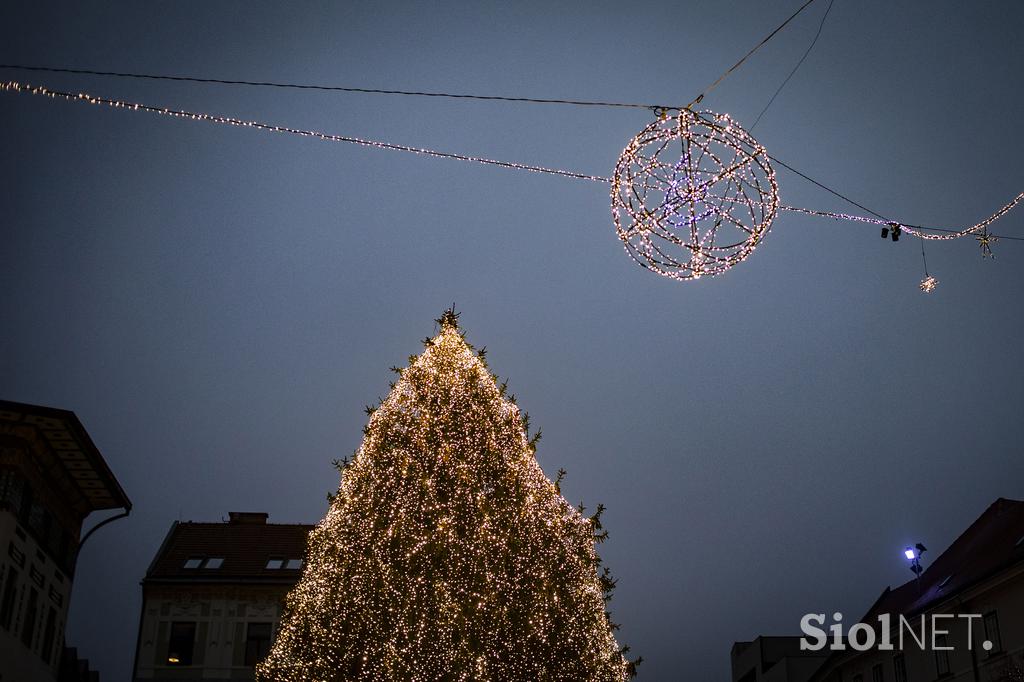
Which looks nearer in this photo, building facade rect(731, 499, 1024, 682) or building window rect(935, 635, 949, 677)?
building facade rect(731, 499, 1024, 682)

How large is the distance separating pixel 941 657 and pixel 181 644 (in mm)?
22788

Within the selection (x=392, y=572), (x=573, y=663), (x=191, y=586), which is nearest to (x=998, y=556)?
(x=573, y=663)

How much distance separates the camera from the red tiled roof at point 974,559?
84.3ft

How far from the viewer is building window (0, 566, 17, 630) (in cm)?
2069

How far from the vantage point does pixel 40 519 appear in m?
23.3

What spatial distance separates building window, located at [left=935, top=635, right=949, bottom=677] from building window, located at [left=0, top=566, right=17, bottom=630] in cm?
2368

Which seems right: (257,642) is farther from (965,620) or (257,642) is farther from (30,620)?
(965,620)

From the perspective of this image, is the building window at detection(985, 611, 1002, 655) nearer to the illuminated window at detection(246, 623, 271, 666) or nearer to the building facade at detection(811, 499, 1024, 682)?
the building facade at detection(811, 499, 1024, 682)

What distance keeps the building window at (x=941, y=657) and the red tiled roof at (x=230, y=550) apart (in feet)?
62.4

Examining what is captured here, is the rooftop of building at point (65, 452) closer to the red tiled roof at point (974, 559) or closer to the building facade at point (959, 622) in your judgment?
the building facade at point (959, 622)

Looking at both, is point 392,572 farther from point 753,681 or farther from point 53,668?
point 753,681

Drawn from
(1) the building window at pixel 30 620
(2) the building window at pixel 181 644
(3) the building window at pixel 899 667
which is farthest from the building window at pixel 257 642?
(3) the building window at pixel 899 667

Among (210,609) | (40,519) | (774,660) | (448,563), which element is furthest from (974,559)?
(40,519)

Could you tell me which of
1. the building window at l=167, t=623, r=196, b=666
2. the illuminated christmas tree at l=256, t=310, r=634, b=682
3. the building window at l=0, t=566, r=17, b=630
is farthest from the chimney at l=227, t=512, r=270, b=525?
the illuminated christmas tree at l=256, t=310, r=634, b=682
